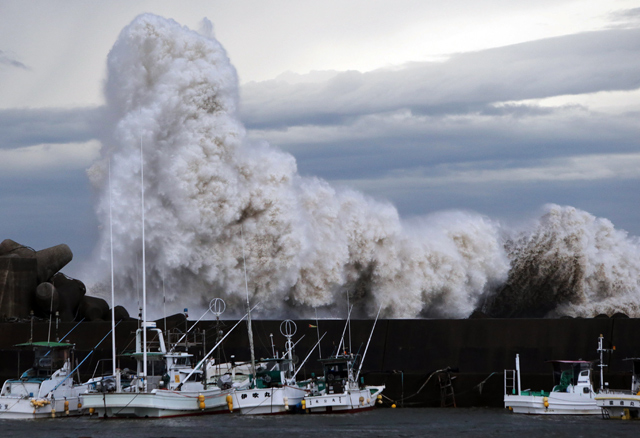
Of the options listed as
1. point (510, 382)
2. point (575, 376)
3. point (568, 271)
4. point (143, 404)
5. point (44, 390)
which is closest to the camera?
point (143, 404)

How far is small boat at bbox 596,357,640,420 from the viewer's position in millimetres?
34156

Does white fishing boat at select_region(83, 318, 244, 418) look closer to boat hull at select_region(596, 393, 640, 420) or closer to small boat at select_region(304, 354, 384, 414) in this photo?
small boat at select_region(304, 354, 384, 414)

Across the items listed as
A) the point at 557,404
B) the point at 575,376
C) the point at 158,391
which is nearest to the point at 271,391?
the point at 158,391

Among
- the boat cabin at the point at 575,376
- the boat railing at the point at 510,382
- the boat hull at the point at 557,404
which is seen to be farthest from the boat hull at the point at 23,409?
the boat cabin at the point at 575,376

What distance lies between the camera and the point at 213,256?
48.9m

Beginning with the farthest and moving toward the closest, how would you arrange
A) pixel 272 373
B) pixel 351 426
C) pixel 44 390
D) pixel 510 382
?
pixel 510 382 < pixel 272 373 < pixel 44 390 < pixel 351 426

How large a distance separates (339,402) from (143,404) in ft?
23.3

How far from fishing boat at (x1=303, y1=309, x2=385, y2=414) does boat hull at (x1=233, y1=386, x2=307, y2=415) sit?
2.98 feet

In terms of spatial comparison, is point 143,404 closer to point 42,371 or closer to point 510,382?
point 42,371

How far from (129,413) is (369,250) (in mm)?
21807

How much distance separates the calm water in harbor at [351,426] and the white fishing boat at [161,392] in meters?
0.48

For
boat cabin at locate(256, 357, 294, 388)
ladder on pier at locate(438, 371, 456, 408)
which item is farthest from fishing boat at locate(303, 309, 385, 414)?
ladder on pier at locate(438, 371, 456, 408)

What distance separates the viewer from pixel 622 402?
34.2 metres

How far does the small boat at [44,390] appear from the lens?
36.5 m
